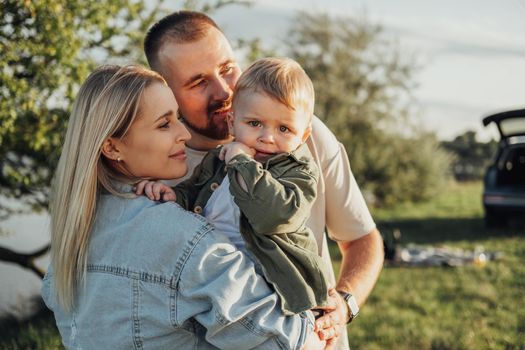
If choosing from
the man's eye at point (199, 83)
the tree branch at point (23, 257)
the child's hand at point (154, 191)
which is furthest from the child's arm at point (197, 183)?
the tree branch at point (23, 257)

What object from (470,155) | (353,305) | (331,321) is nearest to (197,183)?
(331,321)

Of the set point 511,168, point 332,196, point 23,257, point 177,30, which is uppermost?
point 177,30

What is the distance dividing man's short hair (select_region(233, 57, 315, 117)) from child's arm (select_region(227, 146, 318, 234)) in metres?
0.27

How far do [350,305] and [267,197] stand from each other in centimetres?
82

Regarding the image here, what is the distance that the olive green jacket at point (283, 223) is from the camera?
1924mm

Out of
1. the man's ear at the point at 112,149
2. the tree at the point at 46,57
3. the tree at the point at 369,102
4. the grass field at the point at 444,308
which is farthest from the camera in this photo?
the tree at the point at 369,102

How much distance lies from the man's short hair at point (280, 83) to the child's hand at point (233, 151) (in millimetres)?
200

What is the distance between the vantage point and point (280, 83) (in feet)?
7.12

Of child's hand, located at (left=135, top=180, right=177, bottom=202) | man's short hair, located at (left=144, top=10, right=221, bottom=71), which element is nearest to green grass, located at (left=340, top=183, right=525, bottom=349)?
man's short hair, located at (left=144, top=10, right=221, bottom=71)

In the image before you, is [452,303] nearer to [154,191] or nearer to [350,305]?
[350,305]

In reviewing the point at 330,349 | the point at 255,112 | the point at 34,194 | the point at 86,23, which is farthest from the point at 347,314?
the point at 34,194

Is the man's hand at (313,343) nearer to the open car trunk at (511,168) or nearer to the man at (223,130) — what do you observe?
the man at (223,130)

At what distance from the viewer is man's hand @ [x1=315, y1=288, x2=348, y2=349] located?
2119mm

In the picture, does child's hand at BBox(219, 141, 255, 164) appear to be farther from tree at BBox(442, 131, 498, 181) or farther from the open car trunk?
tree at BBox(442, 131, 498, 181)
